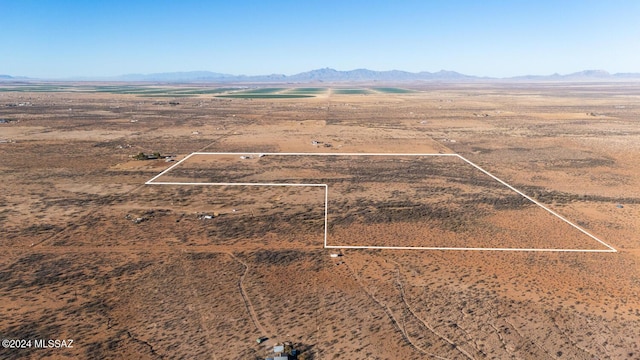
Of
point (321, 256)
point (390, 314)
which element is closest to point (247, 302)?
point (321, 256)

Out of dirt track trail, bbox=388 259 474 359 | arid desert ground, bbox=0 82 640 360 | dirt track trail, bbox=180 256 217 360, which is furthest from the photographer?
arid desert ground, bbox=0 82 640 360

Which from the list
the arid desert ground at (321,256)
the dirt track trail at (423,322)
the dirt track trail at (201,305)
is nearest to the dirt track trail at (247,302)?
the arid desert ground at (321,256)

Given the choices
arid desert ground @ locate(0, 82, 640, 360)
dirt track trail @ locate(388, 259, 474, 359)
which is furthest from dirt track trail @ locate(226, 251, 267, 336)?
dirt track trail @ locate(388, 259, 474, 359)

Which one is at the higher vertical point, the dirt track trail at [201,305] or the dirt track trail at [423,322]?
the dirt track trail at [201,305]

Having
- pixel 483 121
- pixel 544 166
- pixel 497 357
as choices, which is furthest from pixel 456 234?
pixel 483 121

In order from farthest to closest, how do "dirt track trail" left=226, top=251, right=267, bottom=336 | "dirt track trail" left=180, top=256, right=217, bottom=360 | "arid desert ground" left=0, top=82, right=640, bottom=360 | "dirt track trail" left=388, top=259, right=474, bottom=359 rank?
"dirt track trail" left=226, top=251, right=267, bottom=336 < "arid desert ground" left=0, top=82, right=640, bottom=360 < "dirt track trail" left=180, top=256, right=217, bottom=360 < "dirt track trail" left=388, top=259, right=474, bottom=359

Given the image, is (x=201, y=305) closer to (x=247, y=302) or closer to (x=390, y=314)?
(x=247, y=302)

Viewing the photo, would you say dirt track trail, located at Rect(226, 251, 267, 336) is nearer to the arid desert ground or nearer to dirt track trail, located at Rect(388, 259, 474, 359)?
the arid desert ground

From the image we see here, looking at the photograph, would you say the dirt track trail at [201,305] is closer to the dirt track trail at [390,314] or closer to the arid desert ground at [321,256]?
the arid desert ground at [321,256]

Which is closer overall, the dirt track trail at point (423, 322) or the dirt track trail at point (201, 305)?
the dirt track trail at point (423, 322)

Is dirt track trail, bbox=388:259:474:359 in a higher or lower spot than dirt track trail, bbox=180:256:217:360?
lower
